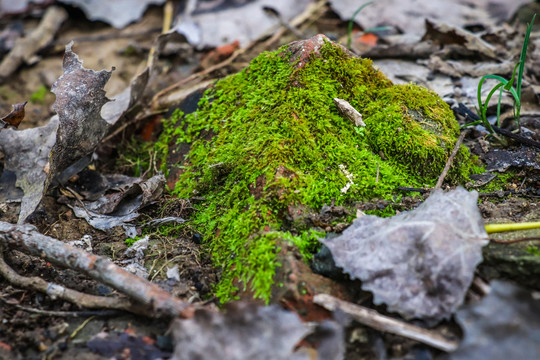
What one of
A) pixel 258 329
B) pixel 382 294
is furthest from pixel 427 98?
pixel 258 329

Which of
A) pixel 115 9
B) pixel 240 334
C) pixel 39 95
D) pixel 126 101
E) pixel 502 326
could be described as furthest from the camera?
pixel 115 9

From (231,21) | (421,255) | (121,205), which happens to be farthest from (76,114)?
(231,21)

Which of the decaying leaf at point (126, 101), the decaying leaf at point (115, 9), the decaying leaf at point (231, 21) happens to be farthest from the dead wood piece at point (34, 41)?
the decaying leaf at point (126, 101)

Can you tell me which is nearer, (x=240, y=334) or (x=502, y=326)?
(x=502, y=326)

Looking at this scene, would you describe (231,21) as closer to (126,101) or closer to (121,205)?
(126,101)

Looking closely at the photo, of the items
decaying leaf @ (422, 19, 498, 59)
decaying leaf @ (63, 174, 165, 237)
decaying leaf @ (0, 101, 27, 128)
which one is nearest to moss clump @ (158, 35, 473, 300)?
decaying leaf @ (63, 174, 165, 237)

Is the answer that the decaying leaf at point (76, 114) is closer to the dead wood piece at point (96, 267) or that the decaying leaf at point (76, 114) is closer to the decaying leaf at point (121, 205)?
the decaying leaf at point (121, 205)

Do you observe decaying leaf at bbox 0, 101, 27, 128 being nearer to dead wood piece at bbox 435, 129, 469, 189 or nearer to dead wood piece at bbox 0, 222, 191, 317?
dead wood piece at bbox 0, 222, 191, 317

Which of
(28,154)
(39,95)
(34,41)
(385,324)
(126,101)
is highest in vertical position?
(385,324)

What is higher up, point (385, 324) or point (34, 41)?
point (385, 324)
